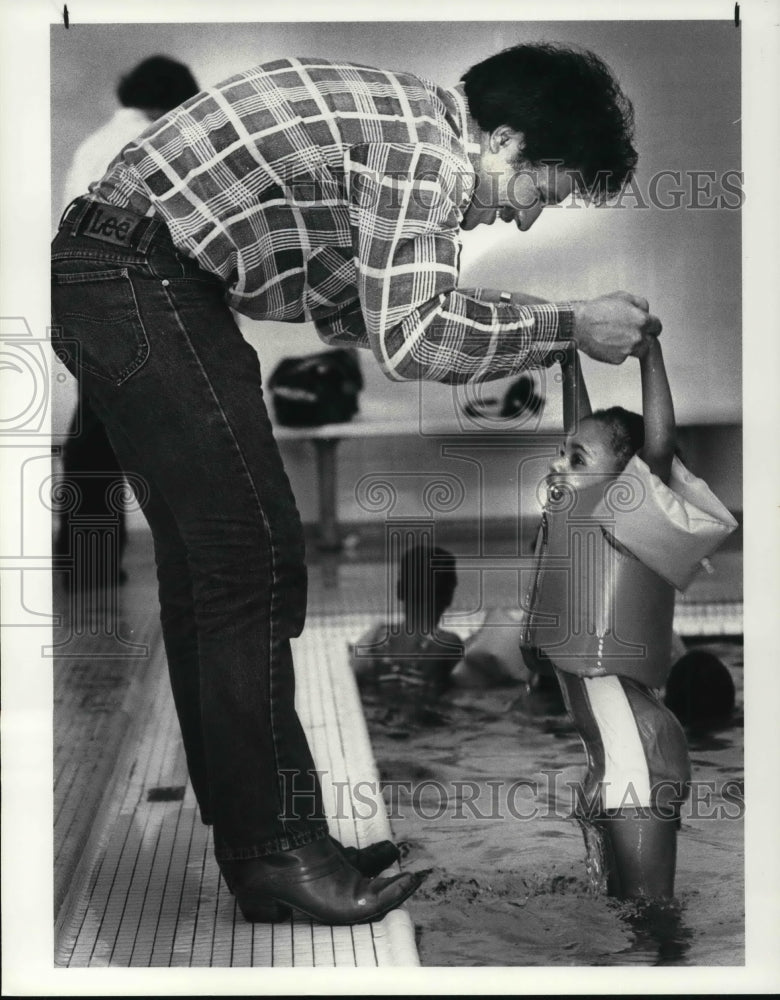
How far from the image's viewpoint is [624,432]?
2.26m

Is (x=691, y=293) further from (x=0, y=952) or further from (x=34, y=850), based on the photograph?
(x=0, y=952)

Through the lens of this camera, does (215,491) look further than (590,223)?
No

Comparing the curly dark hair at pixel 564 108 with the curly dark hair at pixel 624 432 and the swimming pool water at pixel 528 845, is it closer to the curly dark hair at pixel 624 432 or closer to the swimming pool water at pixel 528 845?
the curly dark hair at pixel 624 432

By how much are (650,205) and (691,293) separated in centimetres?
19

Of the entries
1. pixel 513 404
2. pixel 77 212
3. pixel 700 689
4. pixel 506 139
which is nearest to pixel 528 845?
pixel 700 689

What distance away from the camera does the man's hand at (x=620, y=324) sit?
2260 millimetres

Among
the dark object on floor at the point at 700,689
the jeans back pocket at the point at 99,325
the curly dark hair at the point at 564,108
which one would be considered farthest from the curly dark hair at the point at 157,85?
the dark object on floor at the point at 700,689

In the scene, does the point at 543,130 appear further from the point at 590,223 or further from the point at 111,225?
the point at 111,225

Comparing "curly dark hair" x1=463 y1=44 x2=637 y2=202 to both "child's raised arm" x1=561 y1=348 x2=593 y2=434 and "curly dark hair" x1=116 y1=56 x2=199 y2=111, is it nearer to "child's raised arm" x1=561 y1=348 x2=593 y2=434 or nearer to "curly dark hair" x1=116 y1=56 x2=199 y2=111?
"child's raised arm" x1=561 y1=348 x2=593 y2=434

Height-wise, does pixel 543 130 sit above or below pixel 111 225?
above

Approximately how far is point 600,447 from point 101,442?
3.24ft

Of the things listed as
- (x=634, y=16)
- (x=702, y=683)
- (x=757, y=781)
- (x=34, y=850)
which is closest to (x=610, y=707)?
(x=702, y=683)

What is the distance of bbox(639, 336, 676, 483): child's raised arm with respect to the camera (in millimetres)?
2256

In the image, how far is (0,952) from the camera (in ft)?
7.66
